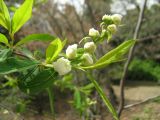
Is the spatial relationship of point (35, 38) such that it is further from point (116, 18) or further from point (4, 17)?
point (116, 18)

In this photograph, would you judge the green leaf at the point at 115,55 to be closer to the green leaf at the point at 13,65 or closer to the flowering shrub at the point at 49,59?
the flowering shrub at the point at 49,59

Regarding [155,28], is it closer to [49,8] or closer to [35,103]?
[49,8]

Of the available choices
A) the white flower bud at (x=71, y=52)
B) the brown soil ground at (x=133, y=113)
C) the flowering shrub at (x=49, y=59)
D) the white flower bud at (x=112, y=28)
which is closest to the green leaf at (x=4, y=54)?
the flowering shrub at (x=49, y=59)

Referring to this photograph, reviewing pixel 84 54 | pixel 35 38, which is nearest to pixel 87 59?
pixel 84 54

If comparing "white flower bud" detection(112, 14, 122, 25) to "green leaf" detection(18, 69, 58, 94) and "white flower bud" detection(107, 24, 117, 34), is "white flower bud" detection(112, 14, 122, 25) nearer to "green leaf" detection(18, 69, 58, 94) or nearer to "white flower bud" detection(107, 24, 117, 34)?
"white flower bud" detection(107, 24, 117, 34)

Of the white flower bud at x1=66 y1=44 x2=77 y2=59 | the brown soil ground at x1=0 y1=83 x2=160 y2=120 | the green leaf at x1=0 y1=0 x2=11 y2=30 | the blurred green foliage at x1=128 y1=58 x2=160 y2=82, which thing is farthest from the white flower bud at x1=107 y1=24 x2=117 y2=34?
the blurred green foliage at x1=128 y1=58 x2=160 y2=82

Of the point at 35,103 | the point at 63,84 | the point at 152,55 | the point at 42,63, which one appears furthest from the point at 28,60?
the point at 152,55

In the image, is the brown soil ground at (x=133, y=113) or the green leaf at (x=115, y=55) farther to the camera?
the brown soil ground at (x=133, y=113)
